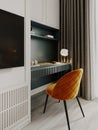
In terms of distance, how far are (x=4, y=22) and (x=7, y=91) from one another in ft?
2.55

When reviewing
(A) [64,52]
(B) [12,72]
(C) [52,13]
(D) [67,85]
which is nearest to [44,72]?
(D) [67,85]

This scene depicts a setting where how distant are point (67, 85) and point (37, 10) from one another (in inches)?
64.5

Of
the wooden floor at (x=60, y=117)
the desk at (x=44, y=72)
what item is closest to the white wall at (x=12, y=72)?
the desk at (x=44, y=72)

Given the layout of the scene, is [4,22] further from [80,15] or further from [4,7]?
[80,15]

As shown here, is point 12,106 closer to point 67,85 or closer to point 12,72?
point 12,72

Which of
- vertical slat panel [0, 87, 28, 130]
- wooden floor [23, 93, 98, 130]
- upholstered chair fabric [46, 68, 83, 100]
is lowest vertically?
wooden floor [23, 93, 98, 130]

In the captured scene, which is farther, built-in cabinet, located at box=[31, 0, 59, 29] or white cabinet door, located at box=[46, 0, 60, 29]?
white cabinet door, located at box=[46, 0, 60, 29]

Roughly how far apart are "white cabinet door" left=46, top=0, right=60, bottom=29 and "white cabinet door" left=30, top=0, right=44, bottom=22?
0.75ft

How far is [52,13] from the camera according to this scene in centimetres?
356

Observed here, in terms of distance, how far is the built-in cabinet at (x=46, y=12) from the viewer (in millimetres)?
3020

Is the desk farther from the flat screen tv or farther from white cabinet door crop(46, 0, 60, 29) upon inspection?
white cabinet door crop(46, 0, 60, 29)

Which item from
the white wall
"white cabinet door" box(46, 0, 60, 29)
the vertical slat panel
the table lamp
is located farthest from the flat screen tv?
the table lamp

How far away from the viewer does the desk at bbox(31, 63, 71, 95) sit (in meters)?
2.58

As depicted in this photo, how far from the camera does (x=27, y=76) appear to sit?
2219mm
